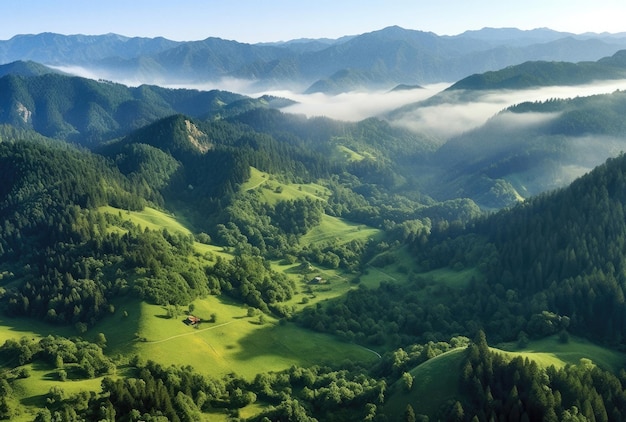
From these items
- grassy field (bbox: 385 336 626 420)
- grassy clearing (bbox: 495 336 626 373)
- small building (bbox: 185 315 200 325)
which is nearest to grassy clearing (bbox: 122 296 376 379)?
small building (bbox: 185 315 200 325)

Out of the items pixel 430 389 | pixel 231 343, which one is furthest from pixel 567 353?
pixel 231 343

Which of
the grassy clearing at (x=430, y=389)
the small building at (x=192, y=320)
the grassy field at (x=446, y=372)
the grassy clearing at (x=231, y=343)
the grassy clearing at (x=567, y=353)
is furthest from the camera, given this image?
the small building at (x=192, y=320)

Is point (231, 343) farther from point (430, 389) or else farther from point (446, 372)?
point (446, 372)

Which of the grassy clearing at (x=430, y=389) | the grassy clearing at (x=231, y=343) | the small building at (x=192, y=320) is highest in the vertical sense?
the grassy clearing at (x=430, y=389)

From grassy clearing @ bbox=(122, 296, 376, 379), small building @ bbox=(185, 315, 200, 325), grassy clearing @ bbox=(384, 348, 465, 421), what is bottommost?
grassy clearing @ bbox=(122, 296, 376, 379)

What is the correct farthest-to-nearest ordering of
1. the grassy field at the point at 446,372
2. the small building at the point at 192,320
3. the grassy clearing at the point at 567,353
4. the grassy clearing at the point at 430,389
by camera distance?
the small building at the point at 192,320, the grassy clearing at the point at 567,353, the grassy field at the point at 446,372, the grassy clearing at the point at 430,389

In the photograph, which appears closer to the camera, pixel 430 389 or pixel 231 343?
pixel 430 389

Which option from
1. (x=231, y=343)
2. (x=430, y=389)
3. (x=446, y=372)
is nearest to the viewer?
(x=430, y=389)

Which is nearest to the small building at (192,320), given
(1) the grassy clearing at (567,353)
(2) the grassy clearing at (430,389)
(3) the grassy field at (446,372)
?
(2) the grassy clearing at (430,389)

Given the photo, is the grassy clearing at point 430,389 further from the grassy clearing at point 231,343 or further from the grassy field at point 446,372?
the grassy clearing at point 231,343

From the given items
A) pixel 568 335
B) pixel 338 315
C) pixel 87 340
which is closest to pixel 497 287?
pixel 568 335

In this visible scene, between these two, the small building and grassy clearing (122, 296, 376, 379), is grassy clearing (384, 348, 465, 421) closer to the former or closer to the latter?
grassy clearing (122, 296, 376, 379)
